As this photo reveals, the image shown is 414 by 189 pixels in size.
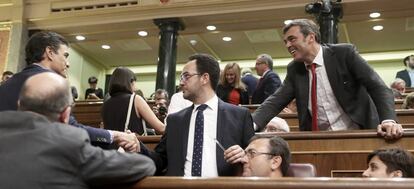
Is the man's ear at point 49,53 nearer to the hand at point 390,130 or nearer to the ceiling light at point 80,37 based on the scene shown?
the hand at point 390,130

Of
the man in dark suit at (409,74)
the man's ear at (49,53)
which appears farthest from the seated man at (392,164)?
the man in dark suit at (409,74)

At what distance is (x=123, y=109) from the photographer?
3121 millimetres

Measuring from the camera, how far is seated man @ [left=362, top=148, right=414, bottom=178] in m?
2.10

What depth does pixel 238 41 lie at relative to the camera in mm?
10227

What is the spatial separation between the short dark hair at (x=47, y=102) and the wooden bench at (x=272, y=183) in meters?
0.32

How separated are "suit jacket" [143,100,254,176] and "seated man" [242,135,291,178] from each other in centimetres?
9

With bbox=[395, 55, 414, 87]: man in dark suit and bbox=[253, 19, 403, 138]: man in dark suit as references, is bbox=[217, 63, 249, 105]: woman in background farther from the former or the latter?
bbox=[395, 55, 414, 87]: man in dark suit

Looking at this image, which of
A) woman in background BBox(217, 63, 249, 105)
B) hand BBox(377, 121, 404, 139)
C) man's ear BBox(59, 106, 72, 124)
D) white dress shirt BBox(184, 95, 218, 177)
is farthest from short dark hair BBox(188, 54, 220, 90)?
woman in background BBox(217, 63, 249, 105)

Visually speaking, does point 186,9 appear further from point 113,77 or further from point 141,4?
point 113,77

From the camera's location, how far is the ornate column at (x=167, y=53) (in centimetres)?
815

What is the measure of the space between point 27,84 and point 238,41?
8883 mm

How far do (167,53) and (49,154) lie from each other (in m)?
6.94

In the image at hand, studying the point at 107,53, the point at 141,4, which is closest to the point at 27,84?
the point at 141,4

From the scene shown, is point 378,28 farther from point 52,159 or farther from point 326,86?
point 52,159
